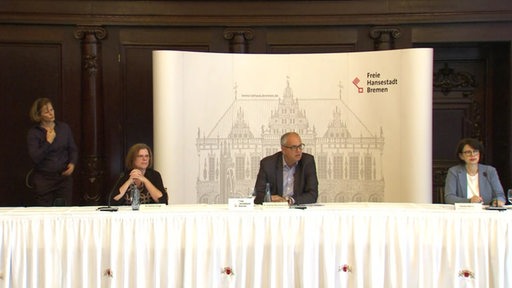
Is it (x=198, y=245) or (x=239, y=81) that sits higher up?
(x=239, y=81)

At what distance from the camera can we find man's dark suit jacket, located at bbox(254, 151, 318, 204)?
14.1 feet

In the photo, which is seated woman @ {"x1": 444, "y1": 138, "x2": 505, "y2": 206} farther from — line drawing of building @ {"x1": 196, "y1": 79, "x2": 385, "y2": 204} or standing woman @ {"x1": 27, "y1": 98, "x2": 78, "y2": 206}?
standing woman @ {"x1": 27, "y1": 98, "x2": 78, "y2": 206}

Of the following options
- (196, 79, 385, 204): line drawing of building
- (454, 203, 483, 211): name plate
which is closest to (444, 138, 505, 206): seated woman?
(454, 203, 483, 211): name plate

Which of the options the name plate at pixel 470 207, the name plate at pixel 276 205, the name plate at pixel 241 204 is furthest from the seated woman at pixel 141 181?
the name plate at pixel 470 207

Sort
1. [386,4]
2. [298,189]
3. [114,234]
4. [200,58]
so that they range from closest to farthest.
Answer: [114,234], [298,189], [200,58], [386,4]

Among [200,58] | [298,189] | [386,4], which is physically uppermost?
[386,4]

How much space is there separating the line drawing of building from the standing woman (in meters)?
1.22

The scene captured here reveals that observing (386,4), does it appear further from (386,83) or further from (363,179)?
(363,179)

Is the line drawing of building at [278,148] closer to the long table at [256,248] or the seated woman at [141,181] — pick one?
the seated woman at [141,181]

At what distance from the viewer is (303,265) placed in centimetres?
349

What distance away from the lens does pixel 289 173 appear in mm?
4438

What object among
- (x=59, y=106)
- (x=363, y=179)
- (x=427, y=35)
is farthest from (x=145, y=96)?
(x=427, y=35)

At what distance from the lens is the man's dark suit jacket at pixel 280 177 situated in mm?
4309

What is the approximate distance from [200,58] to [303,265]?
2834 millimetres
